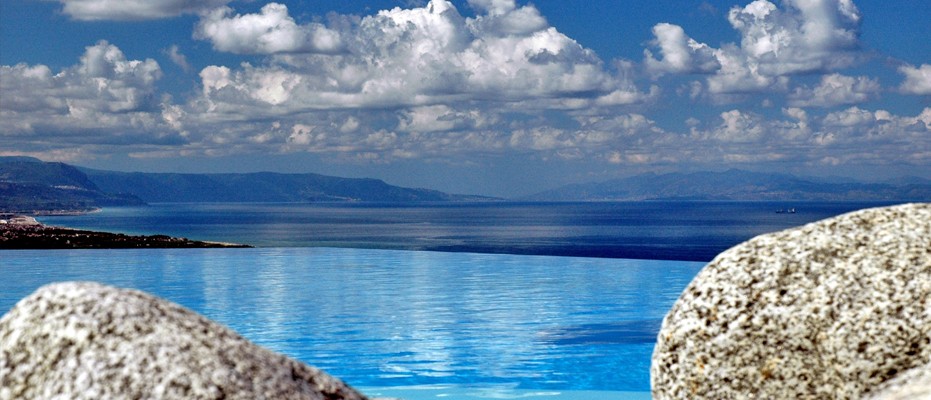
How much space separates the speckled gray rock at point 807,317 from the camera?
6.27 meters

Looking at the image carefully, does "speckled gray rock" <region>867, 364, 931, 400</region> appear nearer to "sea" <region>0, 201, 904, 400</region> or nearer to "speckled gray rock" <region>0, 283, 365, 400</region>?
"speckled gray rock" <region>0, 283, 365, 400</region>

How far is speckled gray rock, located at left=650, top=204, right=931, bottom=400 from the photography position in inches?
247

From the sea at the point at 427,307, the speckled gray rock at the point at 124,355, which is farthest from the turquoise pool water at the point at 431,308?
the speckled gray rock at the point at 124,355

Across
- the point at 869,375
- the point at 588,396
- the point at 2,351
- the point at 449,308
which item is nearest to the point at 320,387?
the point at 2,351

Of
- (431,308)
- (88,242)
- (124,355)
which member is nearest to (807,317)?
(124,355)

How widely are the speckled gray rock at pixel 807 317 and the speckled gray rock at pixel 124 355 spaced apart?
2716 millimetres

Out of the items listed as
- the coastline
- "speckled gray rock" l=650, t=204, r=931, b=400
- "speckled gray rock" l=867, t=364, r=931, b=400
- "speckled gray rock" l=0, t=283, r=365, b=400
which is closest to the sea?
the coastline

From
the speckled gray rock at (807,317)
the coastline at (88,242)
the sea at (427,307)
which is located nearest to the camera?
the speckled gray rock at (807,317)

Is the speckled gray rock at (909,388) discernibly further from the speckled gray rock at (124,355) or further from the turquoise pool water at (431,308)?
the turquoise pool water at (431,308)

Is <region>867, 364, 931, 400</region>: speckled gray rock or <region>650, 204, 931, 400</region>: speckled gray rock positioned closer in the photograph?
<region>867, 364, 931, 400</region>: speckled gray rock

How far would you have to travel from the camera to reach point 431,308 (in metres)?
23.4

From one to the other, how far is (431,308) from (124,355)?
738 inches

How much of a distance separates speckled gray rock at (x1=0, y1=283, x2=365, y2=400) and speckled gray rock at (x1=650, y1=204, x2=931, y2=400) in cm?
272

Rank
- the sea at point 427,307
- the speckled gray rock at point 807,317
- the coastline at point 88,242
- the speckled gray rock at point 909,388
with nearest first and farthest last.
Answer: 1. the speckled gray rock at point 909,388
2. the speckled gray rock at point 807,317
3. the sea at point 427,307
4. the coastline at point 88,242
